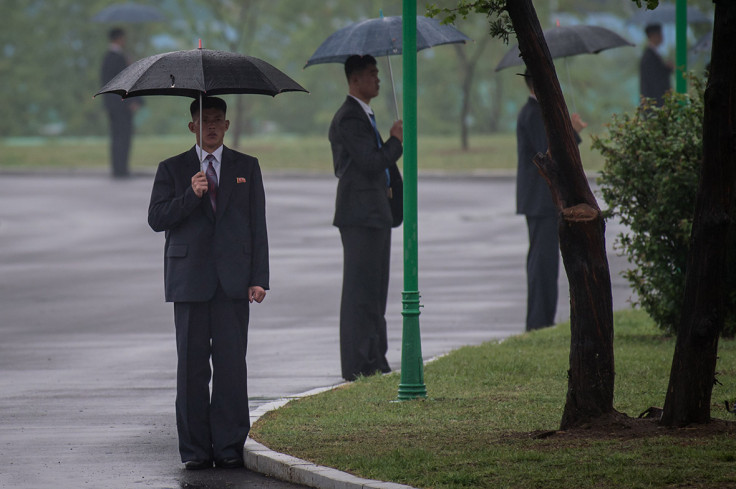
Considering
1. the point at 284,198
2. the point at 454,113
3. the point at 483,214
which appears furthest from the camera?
the point at 454,113

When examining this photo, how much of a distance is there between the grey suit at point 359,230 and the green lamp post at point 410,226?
1381mm

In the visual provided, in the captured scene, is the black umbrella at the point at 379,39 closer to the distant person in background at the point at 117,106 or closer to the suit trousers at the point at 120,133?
the distant person in background at the point at 117,106

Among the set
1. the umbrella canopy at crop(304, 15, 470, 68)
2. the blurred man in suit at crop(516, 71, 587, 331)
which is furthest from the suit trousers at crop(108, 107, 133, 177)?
the umbrella canopy at crop(304, 15, 470, 68)

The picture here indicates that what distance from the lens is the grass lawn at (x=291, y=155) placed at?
112ft

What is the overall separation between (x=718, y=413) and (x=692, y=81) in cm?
432

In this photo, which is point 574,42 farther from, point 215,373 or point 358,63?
point 215,373

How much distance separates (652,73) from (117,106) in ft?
38.1

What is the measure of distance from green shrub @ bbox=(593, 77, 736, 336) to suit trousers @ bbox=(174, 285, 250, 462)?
446 centimetres

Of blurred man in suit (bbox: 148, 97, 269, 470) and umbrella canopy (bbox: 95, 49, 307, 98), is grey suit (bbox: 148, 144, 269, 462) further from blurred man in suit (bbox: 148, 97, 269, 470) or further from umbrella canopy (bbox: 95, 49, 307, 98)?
umbrella canopy (bbox: 95, 49, 307, 98)

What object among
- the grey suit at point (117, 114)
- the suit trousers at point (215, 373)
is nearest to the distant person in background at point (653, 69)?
the grey suit at point (117, 114)

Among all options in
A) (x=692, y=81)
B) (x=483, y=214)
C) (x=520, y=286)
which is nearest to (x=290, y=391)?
(x=692, y=81)

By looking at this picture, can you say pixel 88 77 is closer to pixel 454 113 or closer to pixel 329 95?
pixel 329 95

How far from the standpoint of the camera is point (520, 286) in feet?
56.4

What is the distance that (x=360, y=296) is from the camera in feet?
37.1
